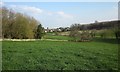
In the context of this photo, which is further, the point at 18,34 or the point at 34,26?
the point at 34,26

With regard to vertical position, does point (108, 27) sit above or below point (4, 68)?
above

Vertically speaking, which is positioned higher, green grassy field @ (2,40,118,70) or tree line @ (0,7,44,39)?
tree line @ (0,7,44,39)

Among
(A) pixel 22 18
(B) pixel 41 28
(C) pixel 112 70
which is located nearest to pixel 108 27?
(C) pixel 112 70

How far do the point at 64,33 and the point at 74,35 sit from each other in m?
21.7

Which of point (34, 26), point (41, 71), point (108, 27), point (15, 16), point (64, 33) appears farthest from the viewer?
point (64, 33)

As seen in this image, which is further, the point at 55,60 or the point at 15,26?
the point at 15,26

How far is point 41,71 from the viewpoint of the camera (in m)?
8.47

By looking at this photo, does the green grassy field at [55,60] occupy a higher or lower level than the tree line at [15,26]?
lower

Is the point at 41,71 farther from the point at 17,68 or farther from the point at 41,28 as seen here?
the point at 41,28

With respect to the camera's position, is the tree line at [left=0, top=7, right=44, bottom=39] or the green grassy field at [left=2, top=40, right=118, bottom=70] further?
the tree line at [left=0, top=7, right=44, bottom=39]

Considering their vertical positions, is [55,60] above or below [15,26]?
below

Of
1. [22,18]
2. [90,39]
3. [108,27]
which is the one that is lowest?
[90,39]

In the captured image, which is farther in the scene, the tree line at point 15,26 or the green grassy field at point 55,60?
the tree line at point 15,26

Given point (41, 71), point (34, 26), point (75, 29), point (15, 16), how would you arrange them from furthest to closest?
point (75, 29), point (34, 26), point (15, 16), point (41, 71)
